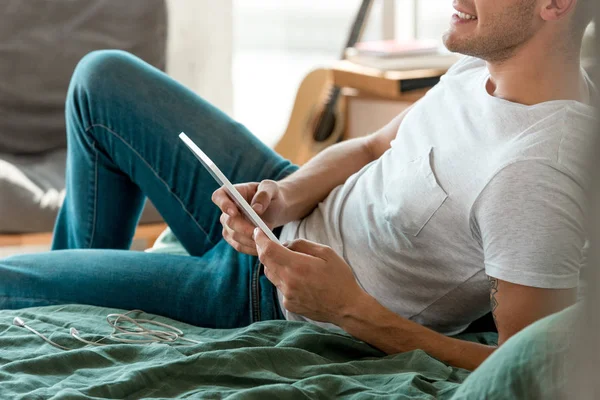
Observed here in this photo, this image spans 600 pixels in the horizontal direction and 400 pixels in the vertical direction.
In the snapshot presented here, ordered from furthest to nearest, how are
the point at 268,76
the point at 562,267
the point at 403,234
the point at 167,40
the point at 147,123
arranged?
the point at 268,76
the point at 167,40
the point at 147,123
the point at 403,234
the point at 562,267

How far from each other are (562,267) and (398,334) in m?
0.24

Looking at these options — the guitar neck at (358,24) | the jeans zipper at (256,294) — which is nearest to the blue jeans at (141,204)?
the jeans zipper at (256,294)

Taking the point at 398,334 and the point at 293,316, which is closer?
the point at 398,334

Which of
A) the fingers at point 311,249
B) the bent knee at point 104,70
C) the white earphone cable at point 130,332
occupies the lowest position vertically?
the white earphone cable at point 130,332

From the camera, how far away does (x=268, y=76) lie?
3834 millimetres

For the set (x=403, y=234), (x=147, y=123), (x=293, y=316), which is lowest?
(x=293, y=316)

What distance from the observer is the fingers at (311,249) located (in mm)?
1163

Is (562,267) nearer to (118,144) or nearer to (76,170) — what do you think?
(118,144)

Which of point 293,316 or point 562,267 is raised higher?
point 562,267

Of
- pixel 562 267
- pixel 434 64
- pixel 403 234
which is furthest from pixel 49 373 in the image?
pixel 434 64

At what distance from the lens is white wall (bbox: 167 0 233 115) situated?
320 centimetres

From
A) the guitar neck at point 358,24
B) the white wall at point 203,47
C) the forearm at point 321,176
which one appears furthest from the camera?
the white wall at point 203,47

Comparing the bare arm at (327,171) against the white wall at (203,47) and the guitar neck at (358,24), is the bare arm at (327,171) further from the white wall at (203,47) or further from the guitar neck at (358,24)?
the white wall at (203,47)

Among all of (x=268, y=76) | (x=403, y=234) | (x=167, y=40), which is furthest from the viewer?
(x=268, y=76)
